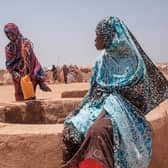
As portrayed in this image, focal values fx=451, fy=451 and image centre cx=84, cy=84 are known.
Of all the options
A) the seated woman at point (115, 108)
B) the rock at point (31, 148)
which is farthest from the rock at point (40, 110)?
the seated woman at point (115, 108)

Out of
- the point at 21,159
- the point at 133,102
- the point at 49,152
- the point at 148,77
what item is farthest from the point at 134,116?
the point at 21,159

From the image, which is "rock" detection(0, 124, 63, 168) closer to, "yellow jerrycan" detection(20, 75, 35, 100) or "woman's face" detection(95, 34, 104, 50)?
"woman's face" detection(95, 34, 104, 50)

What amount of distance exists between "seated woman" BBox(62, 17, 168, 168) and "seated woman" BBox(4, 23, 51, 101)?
3575 millimetres

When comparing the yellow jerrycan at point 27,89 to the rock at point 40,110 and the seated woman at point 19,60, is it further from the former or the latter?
the rock at point 40,110

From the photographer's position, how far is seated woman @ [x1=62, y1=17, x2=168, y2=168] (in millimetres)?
3277

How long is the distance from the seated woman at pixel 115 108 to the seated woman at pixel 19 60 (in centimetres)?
357

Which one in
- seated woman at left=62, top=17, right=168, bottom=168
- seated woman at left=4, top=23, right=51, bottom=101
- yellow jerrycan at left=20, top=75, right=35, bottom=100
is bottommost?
yellow jerrycan at left=20, top=75, right=35, bottom=100

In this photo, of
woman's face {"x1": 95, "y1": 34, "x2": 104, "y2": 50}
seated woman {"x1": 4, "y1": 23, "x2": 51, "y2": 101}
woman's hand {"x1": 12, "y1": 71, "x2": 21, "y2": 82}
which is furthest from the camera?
seated woman {"x1": 4, "y1": 23, "x2": 51, "y2": 101}

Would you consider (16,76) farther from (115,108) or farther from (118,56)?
(115,108)

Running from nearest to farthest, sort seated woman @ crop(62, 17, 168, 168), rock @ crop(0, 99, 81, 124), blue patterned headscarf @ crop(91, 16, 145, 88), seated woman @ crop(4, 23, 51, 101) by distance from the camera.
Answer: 1. seated woman @ crop(62, 17, 168, 168)
2. blue patterned headscarf @ crop(91, 16, 145, 88)
3. rock @ crop(0, 99, 81, 124)
4. seated woman @ crop(4, 23, 51, 101)

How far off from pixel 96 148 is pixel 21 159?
0.70 meters

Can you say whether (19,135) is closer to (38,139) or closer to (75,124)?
(38,139)

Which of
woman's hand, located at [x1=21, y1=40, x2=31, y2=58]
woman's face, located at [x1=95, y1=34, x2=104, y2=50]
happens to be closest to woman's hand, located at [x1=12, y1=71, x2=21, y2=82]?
woman's hand, located at [x1=21, y1=40, x2=31, y2=58]

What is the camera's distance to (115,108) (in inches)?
134
